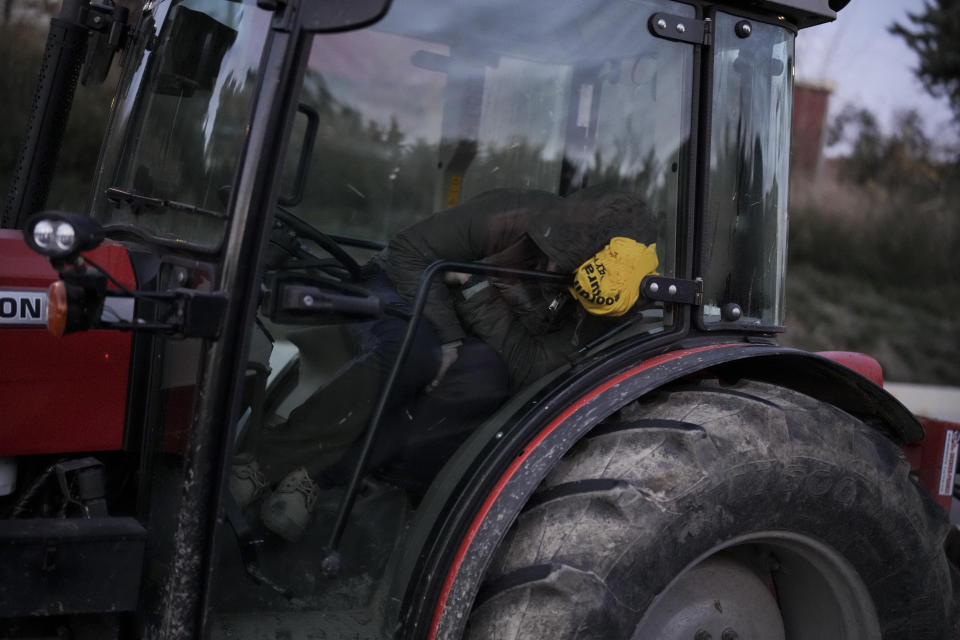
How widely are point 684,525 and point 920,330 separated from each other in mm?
14210

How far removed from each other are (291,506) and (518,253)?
85 cm

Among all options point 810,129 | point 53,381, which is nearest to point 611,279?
point 53,381

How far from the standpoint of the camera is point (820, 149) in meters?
16.7

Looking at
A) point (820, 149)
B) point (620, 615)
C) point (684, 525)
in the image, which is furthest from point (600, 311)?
point (820, 149)

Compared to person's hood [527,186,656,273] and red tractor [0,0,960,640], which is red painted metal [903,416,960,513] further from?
person's hood [527,186,656,273]

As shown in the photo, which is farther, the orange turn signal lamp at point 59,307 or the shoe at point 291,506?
the shoe at point 291,506

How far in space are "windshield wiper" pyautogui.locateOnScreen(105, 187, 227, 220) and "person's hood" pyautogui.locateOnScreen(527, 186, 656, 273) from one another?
2.62 ft

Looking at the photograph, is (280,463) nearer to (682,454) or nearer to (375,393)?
(375,393)

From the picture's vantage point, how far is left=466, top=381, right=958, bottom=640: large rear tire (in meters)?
2.20

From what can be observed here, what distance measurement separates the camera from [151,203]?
2.48m

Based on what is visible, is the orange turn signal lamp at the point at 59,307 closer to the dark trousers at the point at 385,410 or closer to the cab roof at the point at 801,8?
the dark trousers at the point at 385,410

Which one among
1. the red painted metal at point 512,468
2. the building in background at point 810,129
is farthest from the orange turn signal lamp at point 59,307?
the building in background at point 810,129

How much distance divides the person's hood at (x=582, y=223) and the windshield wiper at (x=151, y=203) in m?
0.80

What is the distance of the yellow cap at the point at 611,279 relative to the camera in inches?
96.4
